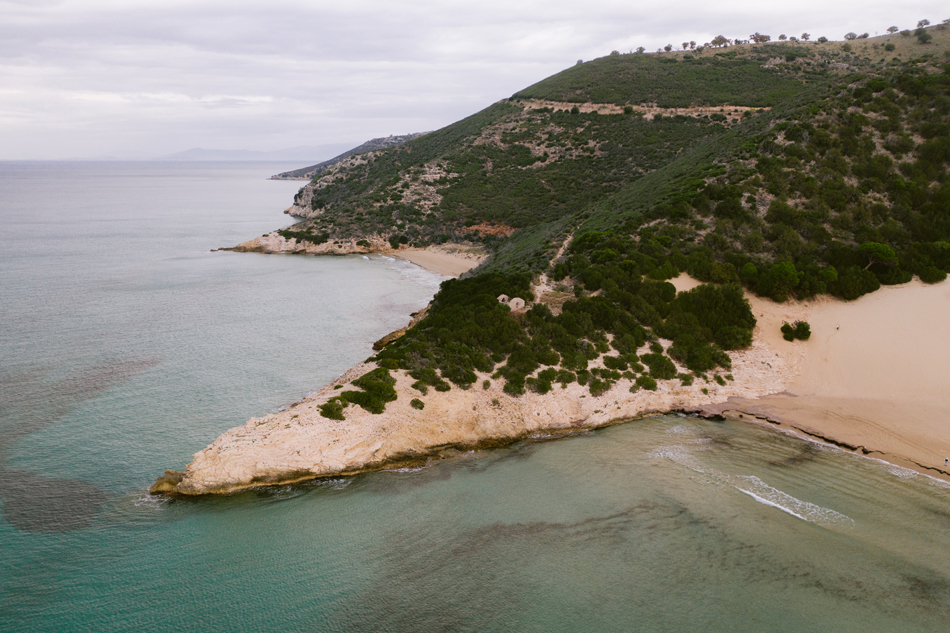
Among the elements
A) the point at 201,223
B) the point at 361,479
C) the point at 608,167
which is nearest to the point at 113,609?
the point at 361,479

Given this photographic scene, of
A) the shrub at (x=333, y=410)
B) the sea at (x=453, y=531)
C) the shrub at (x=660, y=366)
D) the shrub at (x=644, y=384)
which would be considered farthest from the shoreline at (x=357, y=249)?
the shrub at (x=333, y=410)

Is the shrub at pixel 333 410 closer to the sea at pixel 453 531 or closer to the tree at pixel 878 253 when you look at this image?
the sea at pixel 453 531

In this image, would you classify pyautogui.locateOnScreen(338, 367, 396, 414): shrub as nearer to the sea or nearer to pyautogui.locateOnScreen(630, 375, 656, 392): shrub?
the sea

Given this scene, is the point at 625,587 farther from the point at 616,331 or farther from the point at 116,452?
the point at 116,452

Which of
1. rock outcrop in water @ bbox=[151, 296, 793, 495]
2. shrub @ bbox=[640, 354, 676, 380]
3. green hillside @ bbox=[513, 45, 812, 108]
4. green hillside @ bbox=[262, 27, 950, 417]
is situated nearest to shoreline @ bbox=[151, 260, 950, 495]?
rock outcrop in water @ bbox=[151, 296, 793, 495]

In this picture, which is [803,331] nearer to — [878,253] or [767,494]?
[878,253]

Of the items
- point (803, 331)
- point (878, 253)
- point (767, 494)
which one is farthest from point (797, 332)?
point (767, 494)
